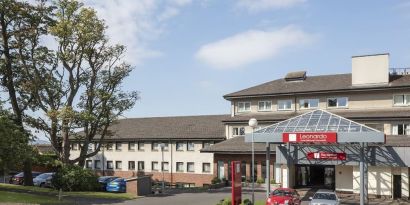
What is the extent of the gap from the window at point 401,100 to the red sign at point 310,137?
18.2 metres

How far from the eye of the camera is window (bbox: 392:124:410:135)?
46312 millimetres

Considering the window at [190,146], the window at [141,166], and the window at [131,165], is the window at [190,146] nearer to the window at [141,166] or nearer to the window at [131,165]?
the window at [141,166]

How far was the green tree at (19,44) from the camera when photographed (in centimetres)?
4672

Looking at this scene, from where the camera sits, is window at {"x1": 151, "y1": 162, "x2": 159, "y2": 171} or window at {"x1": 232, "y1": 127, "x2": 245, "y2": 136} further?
window at {"x1": 151, "y1": 162, "x2": 159, "y2": 171}

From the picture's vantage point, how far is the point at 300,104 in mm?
54406

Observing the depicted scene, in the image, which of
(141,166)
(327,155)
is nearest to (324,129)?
(327,155)

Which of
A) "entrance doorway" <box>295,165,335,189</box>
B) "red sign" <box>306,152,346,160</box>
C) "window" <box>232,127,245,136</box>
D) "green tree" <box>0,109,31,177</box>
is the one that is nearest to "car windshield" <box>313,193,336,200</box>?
"red sign" <box>306,152,346,160</box>

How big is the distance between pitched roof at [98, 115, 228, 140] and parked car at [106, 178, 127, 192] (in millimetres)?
16356

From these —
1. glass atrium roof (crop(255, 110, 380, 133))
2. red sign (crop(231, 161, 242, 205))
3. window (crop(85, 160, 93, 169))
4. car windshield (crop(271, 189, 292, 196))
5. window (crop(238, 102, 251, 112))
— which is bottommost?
window (crop(85, 160, 93, 169))

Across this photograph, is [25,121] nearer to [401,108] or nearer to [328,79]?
[328,79]

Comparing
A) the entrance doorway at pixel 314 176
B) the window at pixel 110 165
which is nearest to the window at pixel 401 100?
the entrance doorway at pixel 314 176

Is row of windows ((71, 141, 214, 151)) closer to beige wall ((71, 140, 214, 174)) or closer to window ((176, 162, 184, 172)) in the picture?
beige wall ((71, 140, 214, 174))

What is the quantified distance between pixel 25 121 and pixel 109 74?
9163 millimetres

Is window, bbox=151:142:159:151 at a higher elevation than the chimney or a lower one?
lower
